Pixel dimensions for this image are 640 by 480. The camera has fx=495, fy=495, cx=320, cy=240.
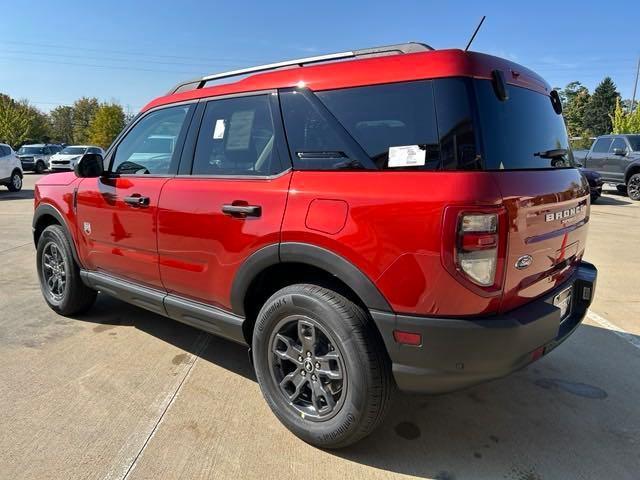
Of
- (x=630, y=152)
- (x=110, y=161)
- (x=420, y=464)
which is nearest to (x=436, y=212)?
(x=420, y=464)

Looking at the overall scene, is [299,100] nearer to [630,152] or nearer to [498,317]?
[498,317]

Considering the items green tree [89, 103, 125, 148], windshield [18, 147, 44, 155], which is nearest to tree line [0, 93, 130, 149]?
green tree [89, 103, 125, 148]

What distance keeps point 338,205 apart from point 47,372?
248 centimetres

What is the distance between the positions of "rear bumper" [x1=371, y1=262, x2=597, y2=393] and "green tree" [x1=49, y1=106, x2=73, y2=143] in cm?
8585

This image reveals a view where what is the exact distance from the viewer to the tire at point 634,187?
49.2ft

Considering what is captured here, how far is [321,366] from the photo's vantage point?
2570mm

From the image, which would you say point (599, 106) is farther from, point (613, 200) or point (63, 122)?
point (63, 122)

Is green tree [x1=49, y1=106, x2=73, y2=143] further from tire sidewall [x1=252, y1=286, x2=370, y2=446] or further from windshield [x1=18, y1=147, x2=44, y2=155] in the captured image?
tire sidewall [x1=252, y1=286, x2=370, y2=446]

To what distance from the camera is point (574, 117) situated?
7625 cm

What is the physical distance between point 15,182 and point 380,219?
18.3 meters

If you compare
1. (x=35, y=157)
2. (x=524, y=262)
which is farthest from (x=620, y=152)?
(x=35, y=157)

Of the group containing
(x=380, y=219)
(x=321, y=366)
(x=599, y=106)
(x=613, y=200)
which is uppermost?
(x=599, y=106)

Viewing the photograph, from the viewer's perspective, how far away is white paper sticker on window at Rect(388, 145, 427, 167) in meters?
2.21

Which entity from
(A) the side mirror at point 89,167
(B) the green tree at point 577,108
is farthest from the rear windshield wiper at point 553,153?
(B) the green tree at point 577,108
